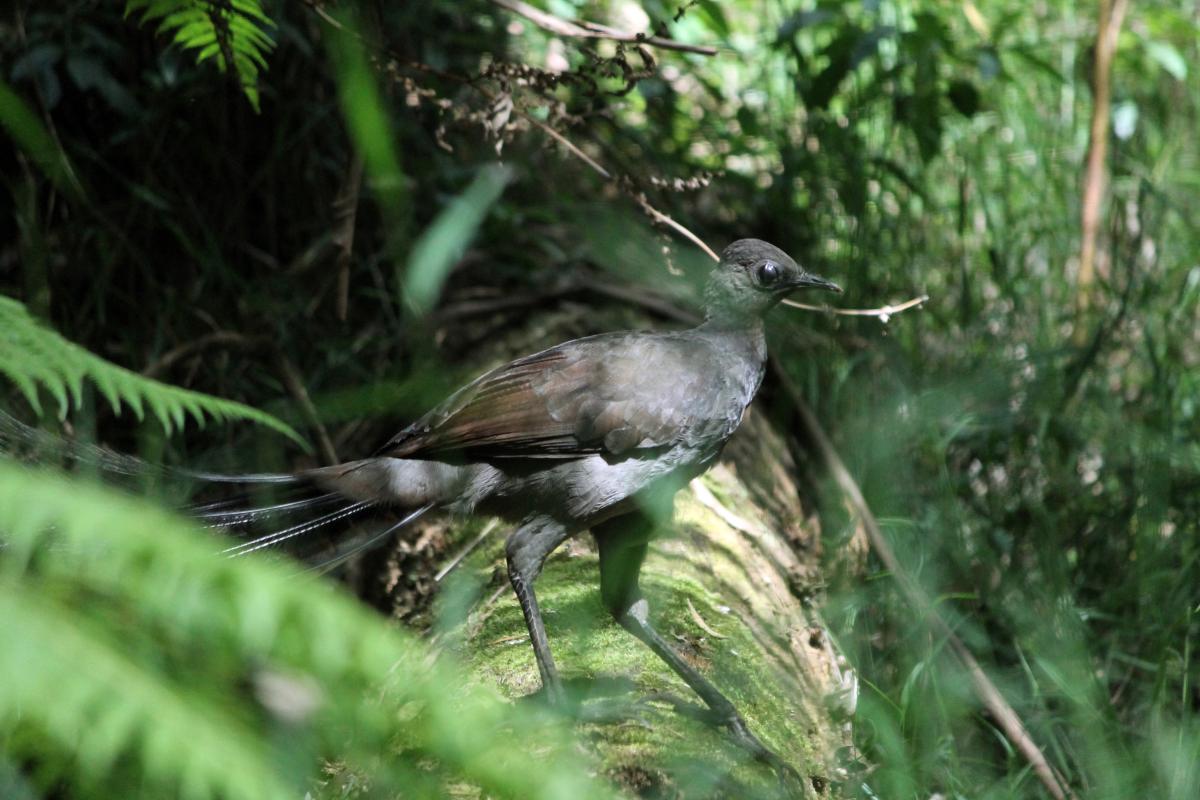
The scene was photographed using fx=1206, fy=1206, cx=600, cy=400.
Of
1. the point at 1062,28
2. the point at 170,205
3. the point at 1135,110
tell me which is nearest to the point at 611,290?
the point at 170,205

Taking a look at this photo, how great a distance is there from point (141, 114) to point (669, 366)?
2573 mm

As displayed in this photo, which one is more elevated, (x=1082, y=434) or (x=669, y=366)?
(x=669, y=366)

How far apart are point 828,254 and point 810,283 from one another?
69.5 inches

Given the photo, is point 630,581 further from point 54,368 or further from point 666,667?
point 54,368

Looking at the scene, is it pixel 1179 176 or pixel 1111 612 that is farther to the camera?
pixel 1179 176

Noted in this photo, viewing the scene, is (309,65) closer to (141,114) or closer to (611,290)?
(141,114)

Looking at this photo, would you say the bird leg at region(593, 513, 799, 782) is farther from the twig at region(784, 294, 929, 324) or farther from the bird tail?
the twig at region(784, 294, 929, 324)

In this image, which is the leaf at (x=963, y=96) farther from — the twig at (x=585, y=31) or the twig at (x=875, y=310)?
the twig at (x=585, y=31)

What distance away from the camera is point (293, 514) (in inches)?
128

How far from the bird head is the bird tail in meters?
1.09

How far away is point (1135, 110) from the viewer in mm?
5629

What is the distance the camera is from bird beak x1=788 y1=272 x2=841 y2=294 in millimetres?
3559

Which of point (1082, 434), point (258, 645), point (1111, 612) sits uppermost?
point (258, 645)

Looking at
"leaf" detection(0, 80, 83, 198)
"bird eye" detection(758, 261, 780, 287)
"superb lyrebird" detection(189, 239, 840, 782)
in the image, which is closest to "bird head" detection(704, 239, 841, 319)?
"bird eye" detection(758, 261, 780, 287)
